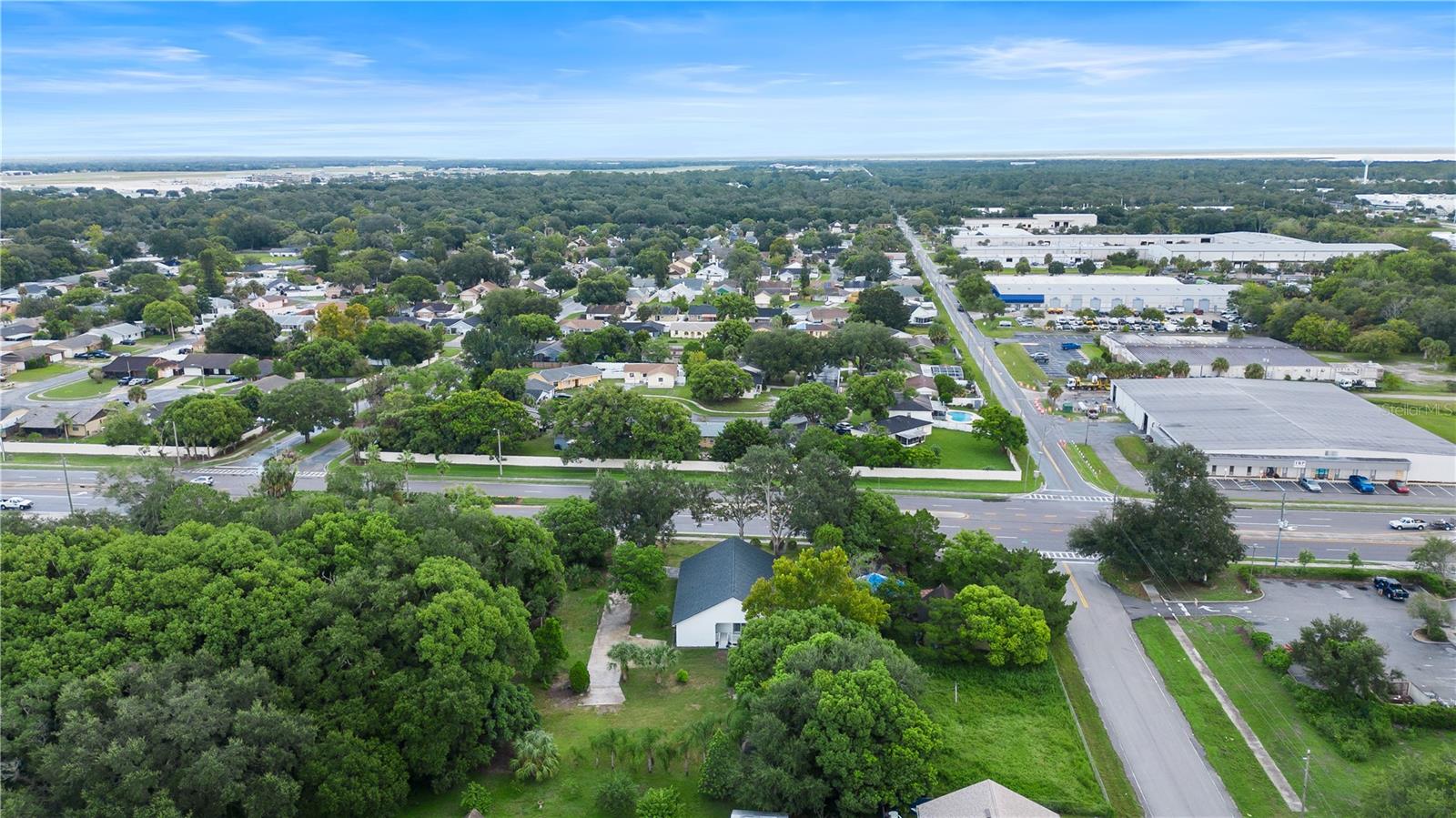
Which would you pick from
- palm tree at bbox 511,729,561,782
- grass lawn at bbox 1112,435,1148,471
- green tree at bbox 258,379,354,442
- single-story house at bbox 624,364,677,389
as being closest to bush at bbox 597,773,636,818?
palm tree at bbox 511,729,561,782

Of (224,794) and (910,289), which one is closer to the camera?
(224,794)

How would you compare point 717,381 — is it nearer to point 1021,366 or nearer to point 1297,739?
point 1021,366

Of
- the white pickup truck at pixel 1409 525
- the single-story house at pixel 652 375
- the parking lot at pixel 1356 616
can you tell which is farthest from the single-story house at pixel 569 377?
the white pickup truck at pixel 1409 525

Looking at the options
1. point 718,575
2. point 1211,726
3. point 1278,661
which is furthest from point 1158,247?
point 718,575

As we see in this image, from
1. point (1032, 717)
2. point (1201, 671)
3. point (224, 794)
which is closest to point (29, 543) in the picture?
point (224, 794)

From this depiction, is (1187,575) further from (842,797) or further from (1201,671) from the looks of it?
(842,797)

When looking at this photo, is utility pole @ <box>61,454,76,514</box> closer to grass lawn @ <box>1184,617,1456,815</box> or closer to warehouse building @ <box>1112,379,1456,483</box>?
grass lawn @ <box>1184,617,1456,815</box>
